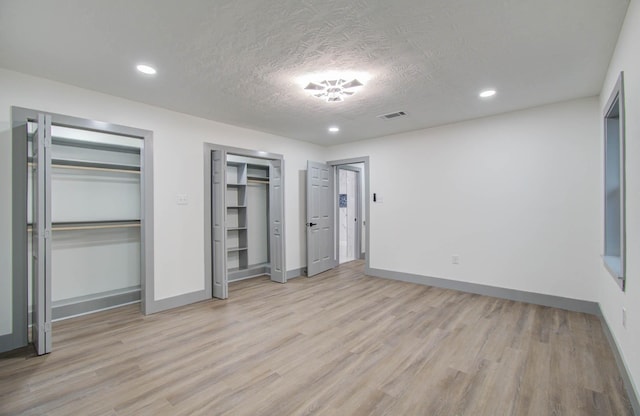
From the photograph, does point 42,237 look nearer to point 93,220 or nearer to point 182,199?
point 93,220

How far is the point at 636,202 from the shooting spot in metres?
1.79

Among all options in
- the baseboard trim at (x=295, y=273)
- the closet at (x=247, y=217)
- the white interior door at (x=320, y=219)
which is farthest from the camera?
the white interior door at (x=320, y=219)

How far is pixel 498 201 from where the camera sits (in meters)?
4.11

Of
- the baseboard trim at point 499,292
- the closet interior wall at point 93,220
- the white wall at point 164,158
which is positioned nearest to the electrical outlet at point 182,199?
the white wall at point 164,158

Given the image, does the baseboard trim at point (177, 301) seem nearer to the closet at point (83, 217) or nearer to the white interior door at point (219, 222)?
the white interior door at point (219, 222)

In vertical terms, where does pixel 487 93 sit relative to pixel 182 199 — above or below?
above

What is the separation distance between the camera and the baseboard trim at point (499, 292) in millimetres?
3498

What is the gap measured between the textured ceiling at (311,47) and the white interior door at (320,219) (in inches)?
85.0

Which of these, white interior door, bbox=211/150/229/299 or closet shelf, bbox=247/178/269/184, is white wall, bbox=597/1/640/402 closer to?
white interior door, bbox=211/150/229/299

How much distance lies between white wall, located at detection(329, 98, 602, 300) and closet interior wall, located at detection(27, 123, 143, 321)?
393 centimetres

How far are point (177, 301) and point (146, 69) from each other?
280cm

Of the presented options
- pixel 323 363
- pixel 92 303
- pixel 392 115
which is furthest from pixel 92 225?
pixel 392 115

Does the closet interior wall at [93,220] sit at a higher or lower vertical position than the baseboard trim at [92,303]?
higher

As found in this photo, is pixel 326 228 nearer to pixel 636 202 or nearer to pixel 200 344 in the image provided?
pixel 200 344
